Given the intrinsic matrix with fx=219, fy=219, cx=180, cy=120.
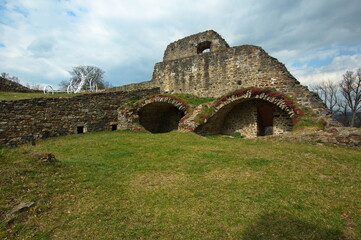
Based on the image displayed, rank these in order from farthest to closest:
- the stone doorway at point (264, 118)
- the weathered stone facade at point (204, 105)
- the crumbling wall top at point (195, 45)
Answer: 1. the crumbling wall top at point (195, 45)
2. the stone doorway at point (264, 118)
3. the weathered stone facade at point (204, 105)

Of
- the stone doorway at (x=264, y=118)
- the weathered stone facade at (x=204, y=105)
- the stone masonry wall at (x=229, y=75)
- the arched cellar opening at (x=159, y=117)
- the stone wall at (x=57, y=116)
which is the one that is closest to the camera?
the stone wall at (x=57, y=116)

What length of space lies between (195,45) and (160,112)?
24.8 ft

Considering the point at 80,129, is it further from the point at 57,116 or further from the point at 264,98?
the point at 264,98

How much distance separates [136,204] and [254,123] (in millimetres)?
10777

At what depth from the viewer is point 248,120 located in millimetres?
13609

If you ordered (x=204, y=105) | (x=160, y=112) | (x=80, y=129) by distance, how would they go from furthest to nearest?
(x=160, y=112) → (x=80, y=129) → (x=204, y=105)

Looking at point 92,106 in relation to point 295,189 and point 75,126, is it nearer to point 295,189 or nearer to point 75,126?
point 75,126

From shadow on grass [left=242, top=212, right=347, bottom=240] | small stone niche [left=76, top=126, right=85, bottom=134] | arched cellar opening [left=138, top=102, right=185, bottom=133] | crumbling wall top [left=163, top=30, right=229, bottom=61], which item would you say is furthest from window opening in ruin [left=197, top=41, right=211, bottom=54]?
shadow on grass [left=242, top=212, right=347, bottom=240]

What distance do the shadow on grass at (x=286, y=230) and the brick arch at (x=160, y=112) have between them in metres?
10.4

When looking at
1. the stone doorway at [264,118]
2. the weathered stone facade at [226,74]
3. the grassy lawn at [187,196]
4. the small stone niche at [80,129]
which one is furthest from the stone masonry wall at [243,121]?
the small stone niche at [80,129]

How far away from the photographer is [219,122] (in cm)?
1389

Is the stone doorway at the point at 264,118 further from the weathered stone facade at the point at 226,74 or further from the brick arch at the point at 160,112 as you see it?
the brick arch at the point at 160,112

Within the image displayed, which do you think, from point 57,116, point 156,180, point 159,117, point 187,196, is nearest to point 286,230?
point 187,196

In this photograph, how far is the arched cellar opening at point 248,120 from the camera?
12555 mm
